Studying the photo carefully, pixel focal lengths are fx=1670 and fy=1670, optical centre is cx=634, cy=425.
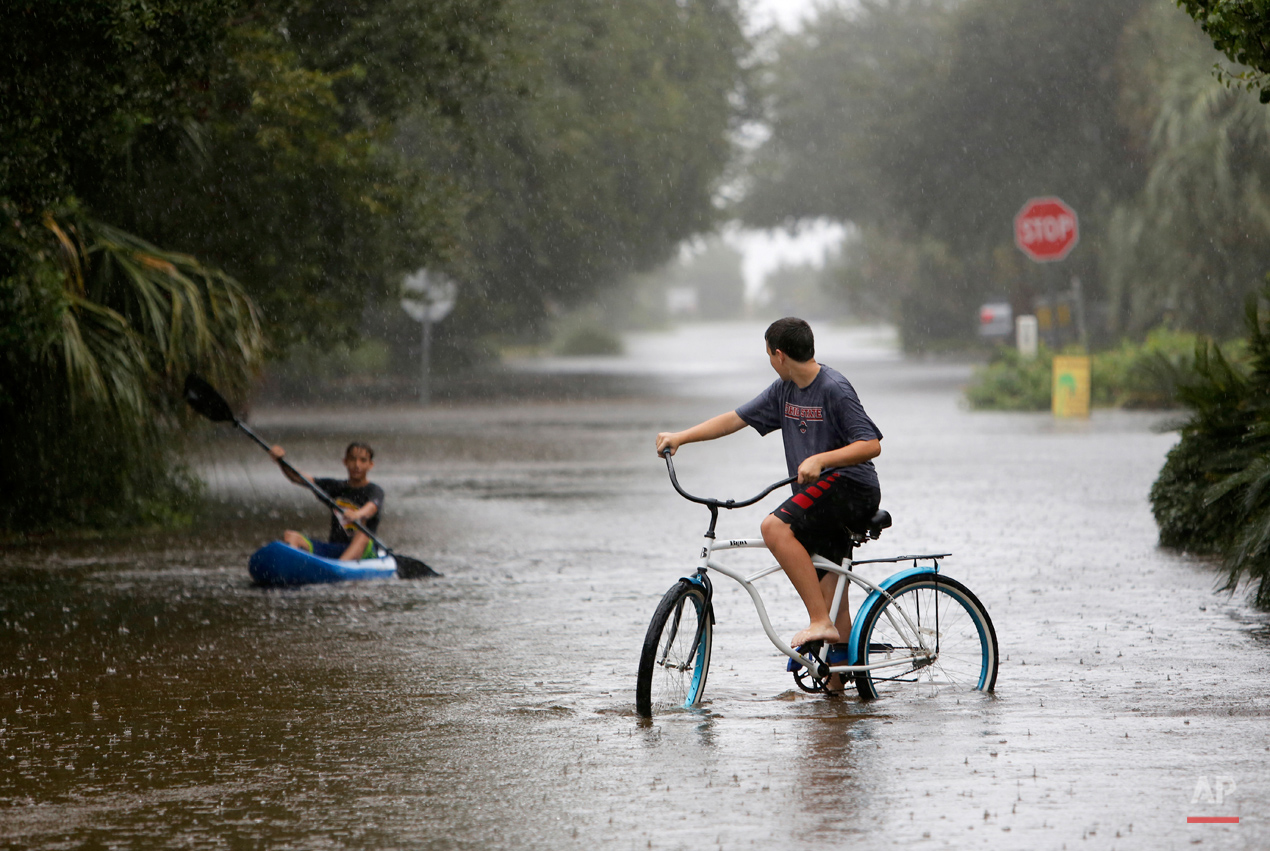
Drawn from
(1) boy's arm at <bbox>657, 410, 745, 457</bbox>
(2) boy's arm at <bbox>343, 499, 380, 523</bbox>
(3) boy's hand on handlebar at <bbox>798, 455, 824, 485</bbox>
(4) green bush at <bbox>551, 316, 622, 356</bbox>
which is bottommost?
(2) boy's arm at <bbox>343, 499, 380, 523</bbox>

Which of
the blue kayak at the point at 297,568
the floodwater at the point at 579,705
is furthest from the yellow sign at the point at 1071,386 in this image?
the blue kayak at the point at 297,568

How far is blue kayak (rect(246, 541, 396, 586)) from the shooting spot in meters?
10.7

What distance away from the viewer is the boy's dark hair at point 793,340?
22.9ft

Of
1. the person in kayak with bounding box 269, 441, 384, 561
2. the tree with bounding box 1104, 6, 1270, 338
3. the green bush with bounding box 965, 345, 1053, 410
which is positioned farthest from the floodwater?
the tree with bounding box 1104, 6, 1270, 338

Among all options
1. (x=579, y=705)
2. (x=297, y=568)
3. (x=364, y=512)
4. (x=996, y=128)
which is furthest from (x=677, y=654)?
(x=996, y=128)

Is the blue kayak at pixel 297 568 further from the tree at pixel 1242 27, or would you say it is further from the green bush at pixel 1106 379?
the green bush at pixel 1106 379

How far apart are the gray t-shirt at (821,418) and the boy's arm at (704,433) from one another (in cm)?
5

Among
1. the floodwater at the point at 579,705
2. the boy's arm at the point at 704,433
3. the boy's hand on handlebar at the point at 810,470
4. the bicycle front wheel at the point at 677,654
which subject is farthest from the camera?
the boy's arm at the point at 704,433

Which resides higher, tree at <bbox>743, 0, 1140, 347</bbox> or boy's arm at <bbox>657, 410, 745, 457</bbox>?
tree at <bbox>743, 0, 1140, 347</bbox>

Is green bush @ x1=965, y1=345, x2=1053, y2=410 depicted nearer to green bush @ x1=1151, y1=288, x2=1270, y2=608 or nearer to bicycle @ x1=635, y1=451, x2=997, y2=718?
green bush @ x1=1151, y1=288, x2=1270, y2=608

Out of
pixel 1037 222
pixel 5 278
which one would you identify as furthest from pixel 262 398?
pixel 5 278

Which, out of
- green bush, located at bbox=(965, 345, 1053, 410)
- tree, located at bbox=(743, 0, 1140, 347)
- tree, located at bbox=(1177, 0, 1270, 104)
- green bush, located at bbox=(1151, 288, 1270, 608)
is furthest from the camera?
tree, located at bbox=(743, 0, 1140, 347)

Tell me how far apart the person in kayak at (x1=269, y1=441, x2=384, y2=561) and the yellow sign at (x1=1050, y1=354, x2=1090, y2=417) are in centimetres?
1723

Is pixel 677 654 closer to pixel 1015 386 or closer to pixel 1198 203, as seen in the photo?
pixel 1015 386
